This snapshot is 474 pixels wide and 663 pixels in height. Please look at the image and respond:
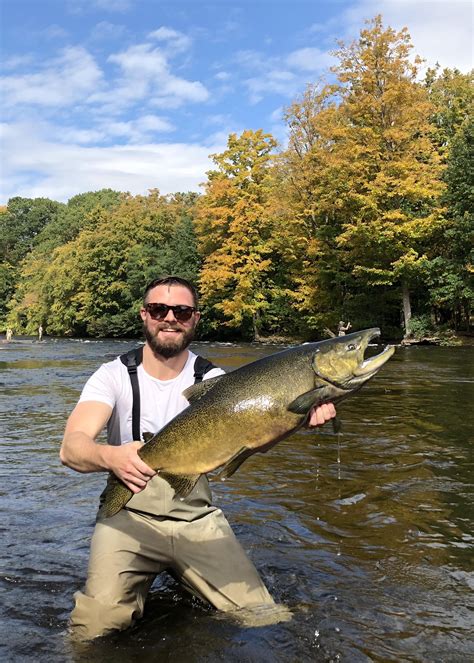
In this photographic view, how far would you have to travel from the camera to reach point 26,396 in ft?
49.7

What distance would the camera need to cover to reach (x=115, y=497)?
353cm

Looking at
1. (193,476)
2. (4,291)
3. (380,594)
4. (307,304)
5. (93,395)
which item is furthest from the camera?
(4,291)

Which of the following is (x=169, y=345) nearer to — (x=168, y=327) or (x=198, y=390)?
(x=168, y=327)

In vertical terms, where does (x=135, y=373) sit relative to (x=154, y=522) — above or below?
above

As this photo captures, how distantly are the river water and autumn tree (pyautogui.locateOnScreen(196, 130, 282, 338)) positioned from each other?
30598 millimetres

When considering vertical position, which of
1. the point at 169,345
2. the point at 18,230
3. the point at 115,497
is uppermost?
the point at 18,230

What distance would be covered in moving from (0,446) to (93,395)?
6295 mm

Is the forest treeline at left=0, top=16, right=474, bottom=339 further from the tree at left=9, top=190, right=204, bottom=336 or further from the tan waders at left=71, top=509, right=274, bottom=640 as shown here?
the tan waders at left=71, top=509, right=274, bottom=640

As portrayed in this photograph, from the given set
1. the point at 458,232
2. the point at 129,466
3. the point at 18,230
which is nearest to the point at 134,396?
the point at 129,466

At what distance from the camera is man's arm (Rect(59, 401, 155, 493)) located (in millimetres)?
3277

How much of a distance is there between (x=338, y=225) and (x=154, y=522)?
112 feet

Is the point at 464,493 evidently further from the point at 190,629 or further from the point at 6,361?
the point at 6,361

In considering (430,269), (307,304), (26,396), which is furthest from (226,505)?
(307,304)

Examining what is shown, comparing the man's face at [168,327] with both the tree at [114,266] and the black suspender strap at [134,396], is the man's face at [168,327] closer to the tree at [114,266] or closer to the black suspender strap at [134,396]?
the black suspender strap at [134,396]
